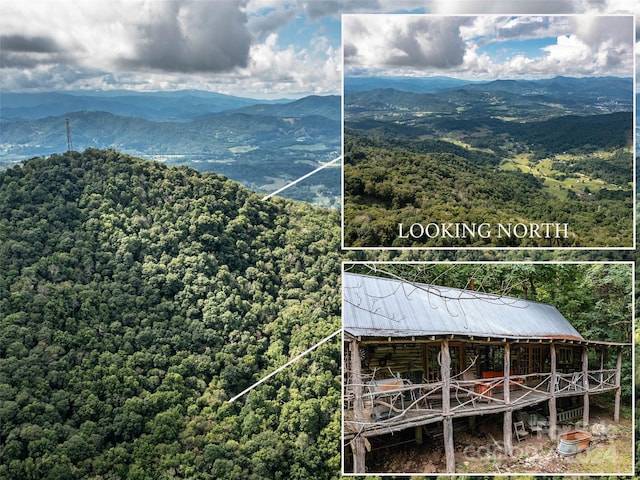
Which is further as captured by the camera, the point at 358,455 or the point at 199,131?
the point at 199,131

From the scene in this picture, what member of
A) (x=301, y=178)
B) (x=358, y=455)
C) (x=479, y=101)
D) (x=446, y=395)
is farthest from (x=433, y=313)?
(x=479, y=101)

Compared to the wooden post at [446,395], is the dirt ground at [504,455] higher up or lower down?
lower down

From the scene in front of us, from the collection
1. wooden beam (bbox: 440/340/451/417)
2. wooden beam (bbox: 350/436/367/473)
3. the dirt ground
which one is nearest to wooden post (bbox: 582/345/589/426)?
the dirt ground

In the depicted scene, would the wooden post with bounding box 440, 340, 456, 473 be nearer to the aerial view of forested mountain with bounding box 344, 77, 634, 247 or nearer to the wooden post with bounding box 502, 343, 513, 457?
the wooden post with bounding box 502, 343, 513, 457

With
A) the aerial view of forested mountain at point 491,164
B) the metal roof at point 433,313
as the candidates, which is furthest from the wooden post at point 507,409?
the aerial view of forested mountain at point 491,164

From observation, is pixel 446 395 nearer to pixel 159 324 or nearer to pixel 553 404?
pixel 553 404

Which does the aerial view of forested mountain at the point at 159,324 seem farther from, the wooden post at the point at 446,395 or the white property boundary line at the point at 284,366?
the wooden post at the point at 446,395

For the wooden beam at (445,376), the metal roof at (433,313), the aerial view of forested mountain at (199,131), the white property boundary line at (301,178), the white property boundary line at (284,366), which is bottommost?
the white property boundary line at (284,366)
